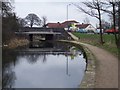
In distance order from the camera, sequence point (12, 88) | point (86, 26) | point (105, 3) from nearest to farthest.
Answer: point (12, 88) < point (105, 3) < point (86, 26)

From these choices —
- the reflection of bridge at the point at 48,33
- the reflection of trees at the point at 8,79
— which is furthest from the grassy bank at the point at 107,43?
the reflection of bridge at the point at 48,33

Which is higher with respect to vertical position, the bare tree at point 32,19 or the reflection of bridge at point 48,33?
the bare tree at point 32,19

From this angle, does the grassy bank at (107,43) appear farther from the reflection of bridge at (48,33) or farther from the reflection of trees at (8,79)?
the reflection of bridge at (48,33)

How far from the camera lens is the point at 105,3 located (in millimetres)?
29156

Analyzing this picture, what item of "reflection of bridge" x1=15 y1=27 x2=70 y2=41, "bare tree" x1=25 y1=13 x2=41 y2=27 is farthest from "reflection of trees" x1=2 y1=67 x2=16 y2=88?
"bare tree" x1=25 y1=13 x2=41 y2=27

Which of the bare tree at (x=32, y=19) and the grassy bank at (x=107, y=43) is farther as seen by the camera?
the bare tree at (x=32, y=19)

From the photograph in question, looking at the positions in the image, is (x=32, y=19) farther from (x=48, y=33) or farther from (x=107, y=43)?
(x=107, y=43)

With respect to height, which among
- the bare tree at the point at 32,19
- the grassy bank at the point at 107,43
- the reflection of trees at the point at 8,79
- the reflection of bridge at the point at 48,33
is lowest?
the reflection of trees at the point at 8,79

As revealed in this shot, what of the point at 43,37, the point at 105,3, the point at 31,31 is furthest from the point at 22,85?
the point at 43,37

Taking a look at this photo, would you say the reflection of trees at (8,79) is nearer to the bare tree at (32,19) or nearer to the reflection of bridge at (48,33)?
the reflection of bridge at (48,33)

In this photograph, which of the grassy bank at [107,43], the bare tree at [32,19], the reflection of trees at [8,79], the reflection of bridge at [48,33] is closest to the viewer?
the reflection of trees at [8,79]

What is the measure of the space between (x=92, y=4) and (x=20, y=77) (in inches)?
797

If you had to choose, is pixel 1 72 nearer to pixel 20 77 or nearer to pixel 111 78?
pixel 20 77

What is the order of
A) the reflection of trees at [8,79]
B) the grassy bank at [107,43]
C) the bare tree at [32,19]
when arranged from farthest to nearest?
the bare tree at [32,19]
the grassy bank at [107,43]
the reflection of trees at [8,79]
